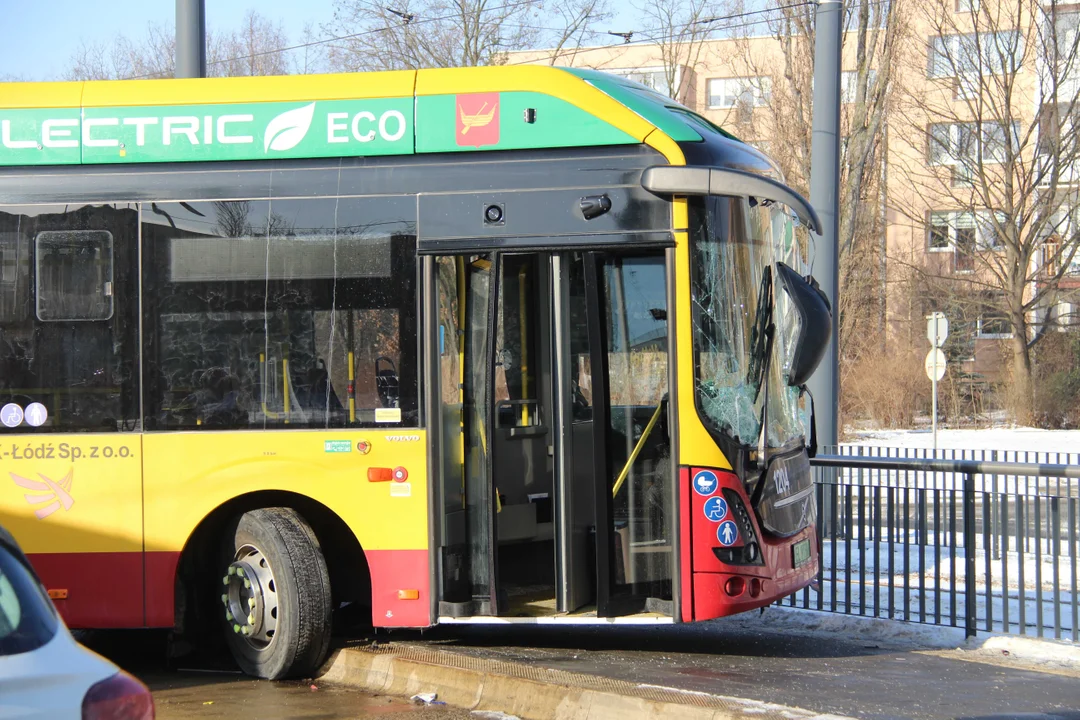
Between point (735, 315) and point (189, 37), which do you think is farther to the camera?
point (189, 37)

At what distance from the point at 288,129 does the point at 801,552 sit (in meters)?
4.23

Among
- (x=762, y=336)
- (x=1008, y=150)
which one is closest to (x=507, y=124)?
(x=762, y=336)

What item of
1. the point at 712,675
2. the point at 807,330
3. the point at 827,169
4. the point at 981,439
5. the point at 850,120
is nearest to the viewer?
the point at 807,330

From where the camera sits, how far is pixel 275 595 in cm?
746

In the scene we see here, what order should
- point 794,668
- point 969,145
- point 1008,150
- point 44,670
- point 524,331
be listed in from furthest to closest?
1. point 969,145
2. point 1008,150
3. point 524,331
4. point 794,668
5. point 44,670

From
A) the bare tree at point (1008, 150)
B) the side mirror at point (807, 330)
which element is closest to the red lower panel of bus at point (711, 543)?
the side mirror at point (807, 330)

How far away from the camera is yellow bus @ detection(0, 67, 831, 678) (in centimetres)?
716

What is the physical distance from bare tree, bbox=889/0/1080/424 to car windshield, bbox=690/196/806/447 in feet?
92.7

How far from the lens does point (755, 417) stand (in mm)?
7223

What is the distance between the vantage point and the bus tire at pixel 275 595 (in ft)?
24.1

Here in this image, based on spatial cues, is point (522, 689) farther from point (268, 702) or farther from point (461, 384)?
point (461, 384)

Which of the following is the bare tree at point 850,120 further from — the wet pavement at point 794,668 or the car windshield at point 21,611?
the car windshield at point 21,611

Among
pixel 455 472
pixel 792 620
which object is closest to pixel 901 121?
pixel 792 620

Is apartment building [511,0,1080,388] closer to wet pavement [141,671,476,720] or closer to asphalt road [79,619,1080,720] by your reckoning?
asphalt road [79,619,1080,720]
